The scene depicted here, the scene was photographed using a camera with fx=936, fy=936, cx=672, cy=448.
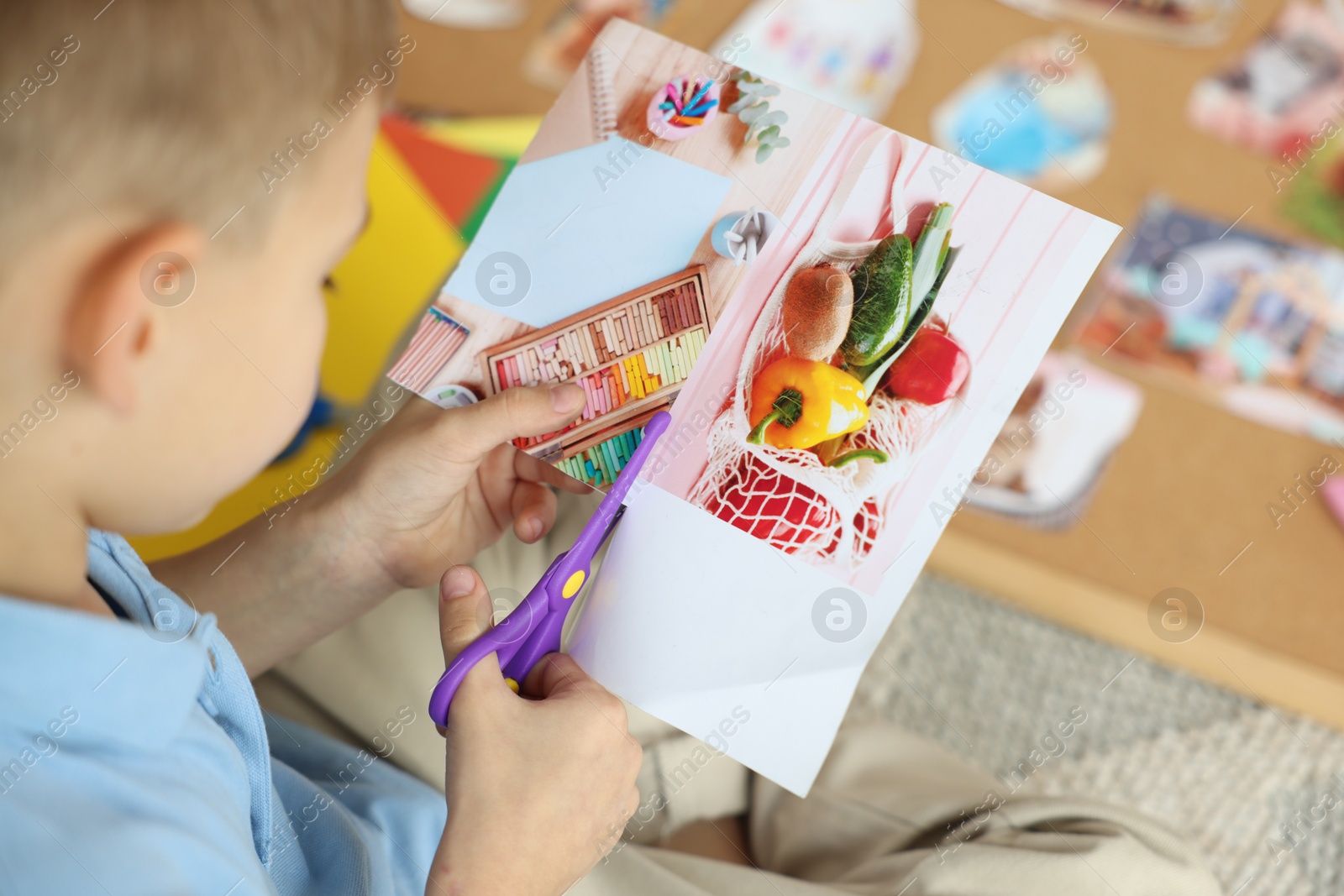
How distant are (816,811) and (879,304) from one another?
0.34m

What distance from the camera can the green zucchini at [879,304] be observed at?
53 centimetres

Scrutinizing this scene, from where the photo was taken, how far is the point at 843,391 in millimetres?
537

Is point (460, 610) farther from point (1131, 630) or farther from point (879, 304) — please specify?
point (1131, 630)

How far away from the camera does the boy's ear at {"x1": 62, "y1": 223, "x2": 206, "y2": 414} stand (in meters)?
0.35

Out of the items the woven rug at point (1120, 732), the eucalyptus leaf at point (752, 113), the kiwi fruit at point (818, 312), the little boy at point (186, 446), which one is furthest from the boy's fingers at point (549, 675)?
the woven rug at point (1120, 732)

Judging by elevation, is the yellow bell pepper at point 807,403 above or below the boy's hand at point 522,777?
above

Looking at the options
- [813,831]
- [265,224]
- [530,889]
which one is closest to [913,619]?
[813,831]

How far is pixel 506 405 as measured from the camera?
1.75 feet

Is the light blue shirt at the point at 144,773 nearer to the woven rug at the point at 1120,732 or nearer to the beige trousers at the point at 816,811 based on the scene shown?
the beige trousers at the point at 816,811

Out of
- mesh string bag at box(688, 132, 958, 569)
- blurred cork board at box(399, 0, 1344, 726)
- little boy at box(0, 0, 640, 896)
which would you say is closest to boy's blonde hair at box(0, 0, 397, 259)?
little boy at box(0, 0, 640, 896)

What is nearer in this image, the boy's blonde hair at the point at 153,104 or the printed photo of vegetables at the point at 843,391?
the boy's blonde hair at the point at 153,104

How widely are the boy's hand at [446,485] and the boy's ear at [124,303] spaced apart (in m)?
0.19

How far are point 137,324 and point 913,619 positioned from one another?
0.80 metres

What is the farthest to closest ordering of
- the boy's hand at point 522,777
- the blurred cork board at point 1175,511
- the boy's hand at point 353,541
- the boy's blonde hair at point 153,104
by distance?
the blurred cork board at point 1175,511, the boy's hand at point 353,541, the boy's hand at point 522,777, the boy's blonde hair at point 153,104
